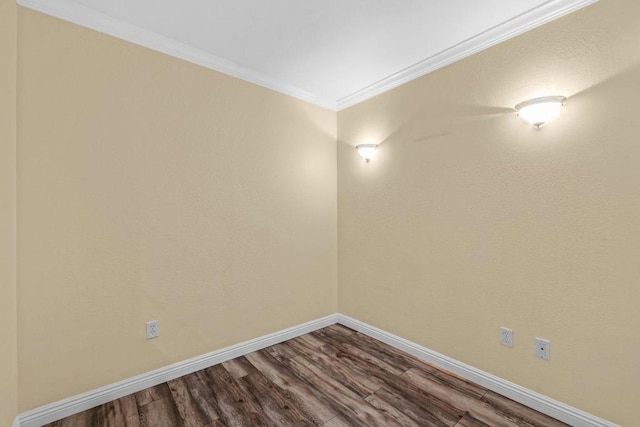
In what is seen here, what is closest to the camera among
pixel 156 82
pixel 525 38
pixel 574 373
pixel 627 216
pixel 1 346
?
pixel 1 346

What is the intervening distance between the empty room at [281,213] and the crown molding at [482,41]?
13mm

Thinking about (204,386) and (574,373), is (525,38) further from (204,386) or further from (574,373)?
(204,386)

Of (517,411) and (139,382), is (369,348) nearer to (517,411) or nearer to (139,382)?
(517,411)

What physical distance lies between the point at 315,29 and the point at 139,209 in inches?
70.2

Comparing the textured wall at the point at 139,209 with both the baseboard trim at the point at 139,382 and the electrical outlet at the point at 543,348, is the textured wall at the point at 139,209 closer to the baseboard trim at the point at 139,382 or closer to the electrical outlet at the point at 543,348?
the baseboard trim at the point at 139,382

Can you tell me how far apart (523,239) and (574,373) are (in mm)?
833

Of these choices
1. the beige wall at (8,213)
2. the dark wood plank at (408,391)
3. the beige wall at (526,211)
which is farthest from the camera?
the dark wood plank at (408,391)

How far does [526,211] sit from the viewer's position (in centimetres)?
189

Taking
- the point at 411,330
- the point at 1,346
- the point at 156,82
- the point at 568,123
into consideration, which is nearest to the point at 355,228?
the point at 411,330

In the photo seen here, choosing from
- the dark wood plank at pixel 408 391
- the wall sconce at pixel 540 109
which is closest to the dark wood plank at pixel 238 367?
the dark wood plank at pixel 408 391

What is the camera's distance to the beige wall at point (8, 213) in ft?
4.63

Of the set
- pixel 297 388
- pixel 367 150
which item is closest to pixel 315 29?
pixel 367 150

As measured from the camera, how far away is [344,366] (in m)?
2.35

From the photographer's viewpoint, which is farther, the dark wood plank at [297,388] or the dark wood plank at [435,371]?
the dark wood plank at [435,371]
